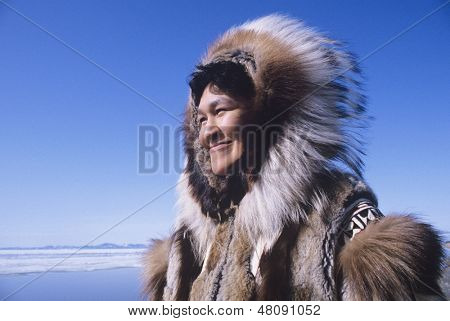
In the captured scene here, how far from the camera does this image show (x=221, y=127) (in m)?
1.72

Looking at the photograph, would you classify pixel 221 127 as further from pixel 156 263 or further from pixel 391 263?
pixel 391 263

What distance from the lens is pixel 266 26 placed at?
1727 mm

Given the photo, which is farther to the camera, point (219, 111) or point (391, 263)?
point (219, 111)

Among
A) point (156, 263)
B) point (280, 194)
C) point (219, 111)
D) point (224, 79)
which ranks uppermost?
point (224, 79)

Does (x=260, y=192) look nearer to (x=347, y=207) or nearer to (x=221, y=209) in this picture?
(x=221, y=209)

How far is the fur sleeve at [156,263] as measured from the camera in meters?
1.79

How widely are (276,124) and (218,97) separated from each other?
23 centimetres

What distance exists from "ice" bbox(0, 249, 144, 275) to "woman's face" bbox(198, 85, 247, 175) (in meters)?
0.44

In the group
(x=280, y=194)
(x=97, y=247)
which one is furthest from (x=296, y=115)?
(x=97, y=247)

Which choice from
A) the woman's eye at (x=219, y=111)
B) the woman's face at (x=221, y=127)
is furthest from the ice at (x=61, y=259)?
the woman's eye at (x=219, y=111)

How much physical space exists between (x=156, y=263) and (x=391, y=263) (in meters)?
0.81

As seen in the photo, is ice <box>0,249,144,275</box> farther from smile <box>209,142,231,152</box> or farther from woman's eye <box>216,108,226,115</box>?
woman's eye <box>216,108,226,115</box>

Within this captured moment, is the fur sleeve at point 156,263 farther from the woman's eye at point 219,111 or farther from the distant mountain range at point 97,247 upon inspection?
the woman's eye at point 219,111
